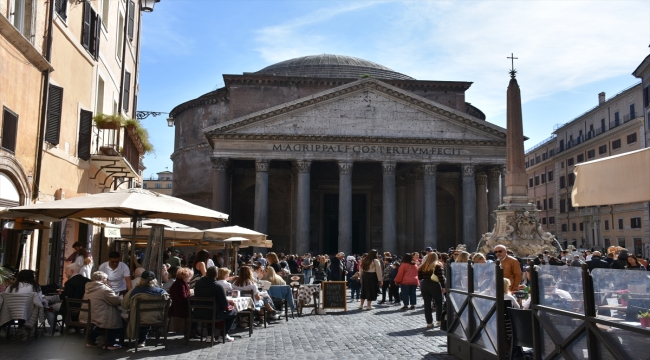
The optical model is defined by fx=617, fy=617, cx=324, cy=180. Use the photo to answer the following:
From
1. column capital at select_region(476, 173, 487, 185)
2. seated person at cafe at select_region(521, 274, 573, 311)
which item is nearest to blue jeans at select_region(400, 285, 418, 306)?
seated person at cafe at select_region(521, 274, 573, 311)

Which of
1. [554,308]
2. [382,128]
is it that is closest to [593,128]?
[382,128]

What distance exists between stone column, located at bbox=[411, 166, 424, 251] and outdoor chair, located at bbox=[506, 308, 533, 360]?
84.2ft

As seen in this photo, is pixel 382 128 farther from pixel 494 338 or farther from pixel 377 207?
pixel 494 338

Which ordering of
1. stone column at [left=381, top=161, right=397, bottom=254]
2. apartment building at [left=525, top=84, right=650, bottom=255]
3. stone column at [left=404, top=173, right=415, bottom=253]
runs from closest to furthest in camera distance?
stone column at [left=381, top=161, right=397, bottom=254]
stone column at [left=404, top=173, right=415, bottom=253]
apartment building at [left=525, top=84, right=650, bottom=255]

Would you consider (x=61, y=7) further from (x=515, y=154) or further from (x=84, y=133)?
(x=515, y=154)

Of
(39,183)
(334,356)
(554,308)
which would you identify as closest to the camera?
(554,308)

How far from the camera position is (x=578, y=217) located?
4766cm

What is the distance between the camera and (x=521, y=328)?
18.0 feet

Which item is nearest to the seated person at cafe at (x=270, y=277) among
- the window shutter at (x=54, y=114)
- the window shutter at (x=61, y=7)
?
the window shutter at (x=54, y=114)

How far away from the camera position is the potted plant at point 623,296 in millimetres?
3818

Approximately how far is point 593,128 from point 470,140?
64.3 ft

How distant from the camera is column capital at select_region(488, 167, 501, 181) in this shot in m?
31.5

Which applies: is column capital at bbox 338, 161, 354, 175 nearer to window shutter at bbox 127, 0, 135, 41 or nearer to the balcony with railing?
window shutter at bbox 127, 0, 135, 41

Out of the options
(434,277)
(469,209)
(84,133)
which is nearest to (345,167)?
(469,209)
